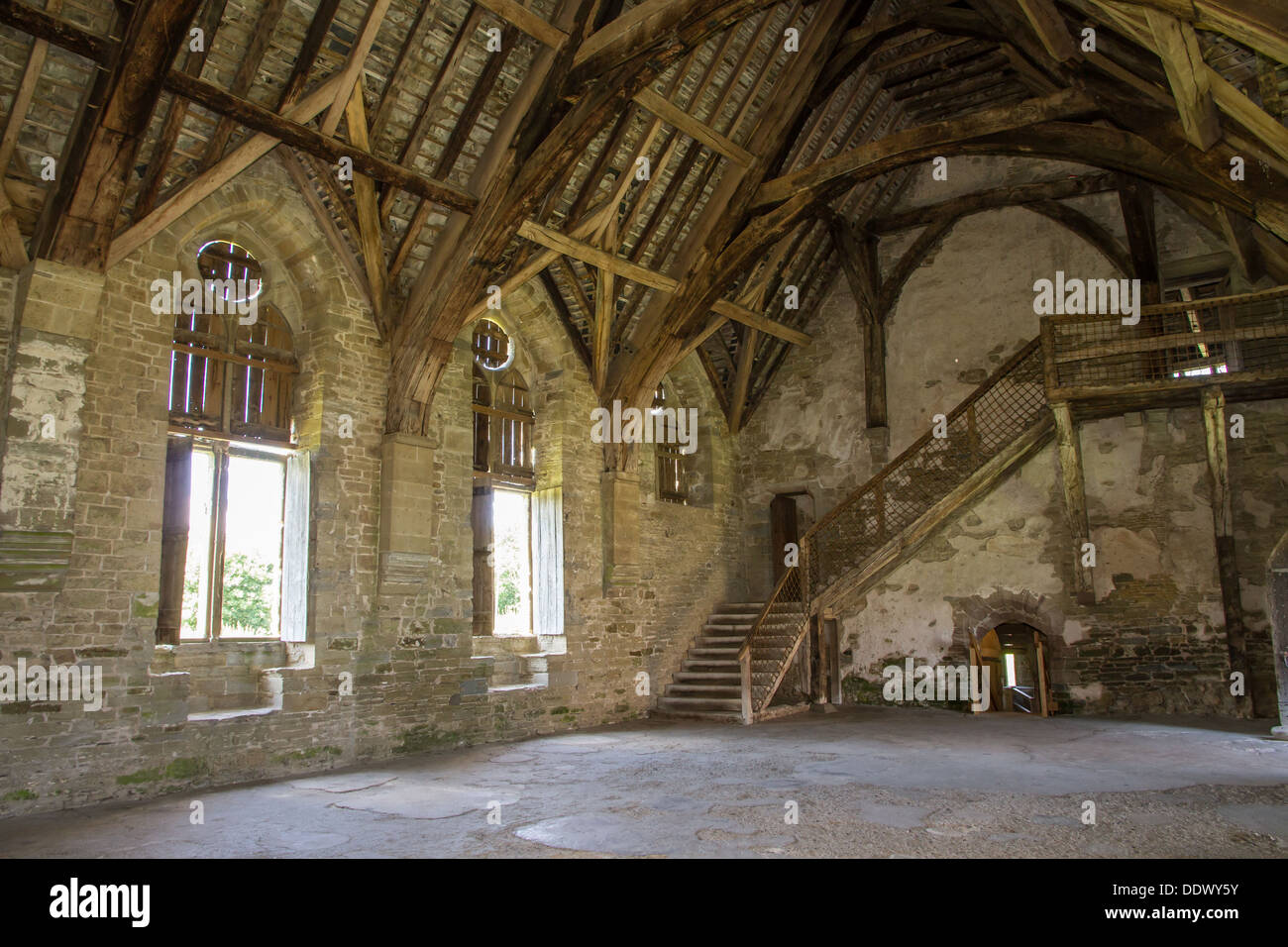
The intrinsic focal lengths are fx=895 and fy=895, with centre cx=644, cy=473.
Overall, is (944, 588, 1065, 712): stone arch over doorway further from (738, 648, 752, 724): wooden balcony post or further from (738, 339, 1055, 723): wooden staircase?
(738, 648, 752, 724): wooden balcony post

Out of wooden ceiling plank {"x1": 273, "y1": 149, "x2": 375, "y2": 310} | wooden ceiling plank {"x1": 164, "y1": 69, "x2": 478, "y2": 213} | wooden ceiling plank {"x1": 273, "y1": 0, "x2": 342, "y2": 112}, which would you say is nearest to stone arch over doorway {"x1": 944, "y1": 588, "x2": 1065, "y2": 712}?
wooden ceiling plank {"x1": 164, "y1": 69, "x2": 478, "y2": 213}

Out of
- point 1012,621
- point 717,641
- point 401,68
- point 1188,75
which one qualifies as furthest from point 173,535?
point 1012,621

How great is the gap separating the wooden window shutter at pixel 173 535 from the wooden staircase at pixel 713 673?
5766 millimetres

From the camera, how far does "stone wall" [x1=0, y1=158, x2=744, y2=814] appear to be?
21.0 ft

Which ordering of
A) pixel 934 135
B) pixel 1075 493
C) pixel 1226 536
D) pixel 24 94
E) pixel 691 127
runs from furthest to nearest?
pixel 1075 493
pixel 1226 536
pixel 691 127
pixel 934 135
pixel 24 94

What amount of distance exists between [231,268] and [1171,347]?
8999mm

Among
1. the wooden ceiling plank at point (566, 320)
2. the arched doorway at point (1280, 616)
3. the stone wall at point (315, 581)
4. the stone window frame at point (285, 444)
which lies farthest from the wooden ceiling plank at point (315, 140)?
the arched doorway at point (1280, 616)

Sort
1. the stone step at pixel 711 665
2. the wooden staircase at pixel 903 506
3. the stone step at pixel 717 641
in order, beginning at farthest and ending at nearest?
the stone step at pixel 717 641 < the stone step at pixel 711 665 < the wooden staircase at pixel 903 506

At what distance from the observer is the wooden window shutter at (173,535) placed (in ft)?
23.6

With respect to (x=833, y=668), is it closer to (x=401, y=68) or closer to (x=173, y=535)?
(x=173, y=535)

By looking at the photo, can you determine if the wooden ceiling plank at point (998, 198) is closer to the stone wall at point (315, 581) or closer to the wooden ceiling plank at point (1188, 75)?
the wooden ceiling plank at point (1188, 75)

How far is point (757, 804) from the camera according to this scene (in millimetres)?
5754

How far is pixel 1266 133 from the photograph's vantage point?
6.25m

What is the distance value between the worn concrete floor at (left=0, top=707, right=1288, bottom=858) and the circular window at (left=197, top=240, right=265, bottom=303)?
4.28 m
